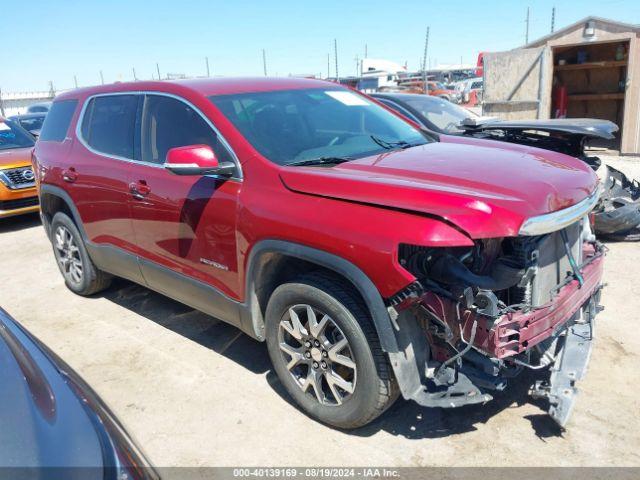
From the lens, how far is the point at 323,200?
284cm

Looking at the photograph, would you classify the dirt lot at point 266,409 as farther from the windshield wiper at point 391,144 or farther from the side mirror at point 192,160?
the windshield wiper at point 391,144

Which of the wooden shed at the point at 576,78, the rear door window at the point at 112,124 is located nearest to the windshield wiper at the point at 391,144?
the rear door window at the point at 112,124

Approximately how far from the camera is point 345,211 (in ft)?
8.96

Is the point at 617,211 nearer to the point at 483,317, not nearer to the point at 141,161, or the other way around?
the point at 483,317

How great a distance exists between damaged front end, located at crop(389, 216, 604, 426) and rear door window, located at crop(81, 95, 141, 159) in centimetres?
254

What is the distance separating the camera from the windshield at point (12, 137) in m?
9.67

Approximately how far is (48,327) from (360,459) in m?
3.20

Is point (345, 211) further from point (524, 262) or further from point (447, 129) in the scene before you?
point (447, 129)

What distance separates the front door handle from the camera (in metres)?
3.85

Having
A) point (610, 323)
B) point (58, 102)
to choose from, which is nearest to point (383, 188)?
point (610, 323)

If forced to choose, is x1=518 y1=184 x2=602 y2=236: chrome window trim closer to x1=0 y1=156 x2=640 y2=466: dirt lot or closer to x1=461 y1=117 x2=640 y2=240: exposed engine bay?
x1=0 y1=156 x2=640 y2=466: dirt lot

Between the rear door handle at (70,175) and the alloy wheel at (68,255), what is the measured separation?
59 centimetres

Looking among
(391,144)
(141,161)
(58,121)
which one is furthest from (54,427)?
(58,121)

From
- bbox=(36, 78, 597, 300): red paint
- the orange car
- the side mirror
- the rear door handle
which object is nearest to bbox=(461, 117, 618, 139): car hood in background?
bbox=(36, 78, 597, 300): red paint
